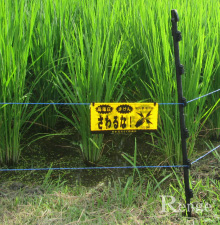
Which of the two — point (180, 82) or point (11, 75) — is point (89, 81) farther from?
point (180, 82)

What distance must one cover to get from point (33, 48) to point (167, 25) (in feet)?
2.48

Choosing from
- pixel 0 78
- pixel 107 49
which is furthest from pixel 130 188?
pixel 0 78

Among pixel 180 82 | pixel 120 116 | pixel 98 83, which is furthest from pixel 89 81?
pixel 180 82

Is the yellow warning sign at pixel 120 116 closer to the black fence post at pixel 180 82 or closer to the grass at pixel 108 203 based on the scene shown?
the black fence post at pixel 180 82

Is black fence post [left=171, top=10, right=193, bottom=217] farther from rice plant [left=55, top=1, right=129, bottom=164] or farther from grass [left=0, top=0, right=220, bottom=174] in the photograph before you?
rice plant [left=55, top=1, right=129, bottom=164]

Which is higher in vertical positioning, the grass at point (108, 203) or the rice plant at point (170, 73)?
the rice plant at point (170, 73)

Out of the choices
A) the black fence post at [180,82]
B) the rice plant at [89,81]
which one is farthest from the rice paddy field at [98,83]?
the black fence post at [180,82]

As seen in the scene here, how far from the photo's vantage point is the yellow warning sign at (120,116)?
1489mm

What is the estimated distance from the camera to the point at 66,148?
203cm

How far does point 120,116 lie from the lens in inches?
59.1

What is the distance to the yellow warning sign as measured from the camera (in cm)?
149

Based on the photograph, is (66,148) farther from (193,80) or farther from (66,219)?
(193,80)

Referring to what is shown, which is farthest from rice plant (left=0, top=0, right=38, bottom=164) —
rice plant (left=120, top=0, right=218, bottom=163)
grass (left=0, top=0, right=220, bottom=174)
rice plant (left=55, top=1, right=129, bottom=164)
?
rice plant (left=120, top=0, right=218, bottom=163)

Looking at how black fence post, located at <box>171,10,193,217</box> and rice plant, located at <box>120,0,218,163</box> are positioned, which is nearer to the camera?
black fence post, located at <box>171,10,193,217</box>
